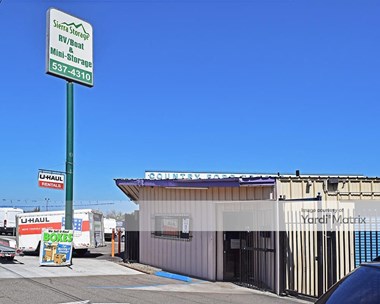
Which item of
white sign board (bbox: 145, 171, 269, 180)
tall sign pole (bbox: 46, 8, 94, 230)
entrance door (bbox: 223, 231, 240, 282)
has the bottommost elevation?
entrance door (bbox: 223, 231, 240, 282)

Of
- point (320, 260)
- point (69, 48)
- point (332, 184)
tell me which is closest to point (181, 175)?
point (69, 48)

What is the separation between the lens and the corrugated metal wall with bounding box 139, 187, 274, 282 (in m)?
14.8

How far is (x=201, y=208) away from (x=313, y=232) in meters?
4.53

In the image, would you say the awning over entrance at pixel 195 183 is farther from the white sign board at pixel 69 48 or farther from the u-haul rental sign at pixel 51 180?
the white sign board at pixel 69 48

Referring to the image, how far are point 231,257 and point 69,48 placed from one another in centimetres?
797

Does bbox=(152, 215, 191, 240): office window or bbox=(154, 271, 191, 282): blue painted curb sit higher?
bbox=(152, 215, 191, 240): office window

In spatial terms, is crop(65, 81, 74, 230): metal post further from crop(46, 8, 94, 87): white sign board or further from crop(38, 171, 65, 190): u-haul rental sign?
crop(38, 171, 65, 190): u-haul rental sign

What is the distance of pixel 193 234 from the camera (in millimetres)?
15875

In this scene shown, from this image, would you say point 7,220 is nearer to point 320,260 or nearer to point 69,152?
point 69,152

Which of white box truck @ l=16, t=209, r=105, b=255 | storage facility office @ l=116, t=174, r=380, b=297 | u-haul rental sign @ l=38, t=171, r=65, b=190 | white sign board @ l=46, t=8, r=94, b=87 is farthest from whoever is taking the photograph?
white box truck @ l=16, t=209, r=105, b=255

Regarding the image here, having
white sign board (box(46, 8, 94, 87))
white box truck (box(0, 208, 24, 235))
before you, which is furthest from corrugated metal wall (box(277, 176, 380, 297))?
white box truck (box(0, 208, 24, 235))

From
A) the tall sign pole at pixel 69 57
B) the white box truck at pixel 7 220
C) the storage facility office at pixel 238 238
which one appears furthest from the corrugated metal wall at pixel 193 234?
the white box truck at pixel 7 220

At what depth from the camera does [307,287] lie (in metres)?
12.2

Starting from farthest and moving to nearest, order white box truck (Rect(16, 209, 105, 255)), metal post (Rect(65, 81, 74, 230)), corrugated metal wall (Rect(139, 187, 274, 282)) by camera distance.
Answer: white box truck (Rect(16, 209, 105, 255))
metal post (Rect(65, 81, 74, 230))
corrugated metal wall (Rect(139, 187, 274, 282))
